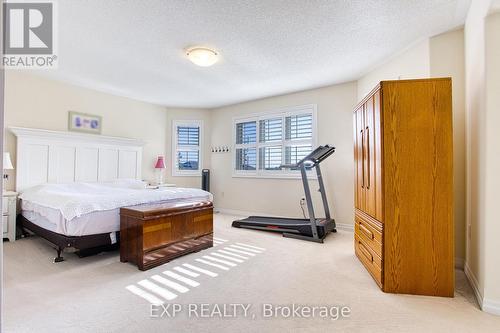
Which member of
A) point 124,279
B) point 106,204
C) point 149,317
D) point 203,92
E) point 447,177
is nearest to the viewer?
point 149,317

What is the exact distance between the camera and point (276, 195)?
5570mm

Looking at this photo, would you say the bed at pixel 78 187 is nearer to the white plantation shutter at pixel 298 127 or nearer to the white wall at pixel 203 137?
the white wall at pixel 203 137

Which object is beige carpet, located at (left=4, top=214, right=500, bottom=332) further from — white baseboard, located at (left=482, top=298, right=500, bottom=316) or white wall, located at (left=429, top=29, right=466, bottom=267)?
white wall, located at (left=429, top=29, right=466, bottom=267)

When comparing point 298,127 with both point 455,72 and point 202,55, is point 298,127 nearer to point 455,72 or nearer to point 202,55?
point 202,55

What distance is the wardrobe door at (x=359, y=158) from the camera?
9.67 feet

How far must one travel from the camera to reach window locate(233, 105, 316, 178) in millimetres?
5246

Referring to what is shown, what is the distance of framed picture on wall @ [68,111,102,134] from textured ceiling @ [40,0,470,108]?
1.93 ft

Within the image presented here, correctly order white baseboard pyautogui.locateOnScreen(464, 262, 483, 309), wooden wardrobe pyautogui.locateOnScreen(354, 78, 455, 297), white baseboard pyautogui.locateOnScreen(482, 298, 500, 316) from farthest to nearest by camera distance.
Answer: wooden wardrobe pyautogui.locateOnScreen(354, 78, 455, 297) < white baseboard pyautogui.locateOnScreen(464, 262, 483, 309) < white baseboard pyautogui.locateOnScreen(482, 298, 500, 316)

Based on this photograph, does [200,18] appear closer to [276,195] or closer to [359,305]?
[359,305]

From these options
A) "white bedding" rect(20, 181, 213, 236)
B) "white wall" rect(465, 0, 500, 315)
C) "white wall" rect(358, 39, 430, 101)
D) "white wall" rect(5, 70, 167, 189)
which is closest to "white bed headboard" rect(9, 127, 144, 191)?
"white wall" rect(5, 70, 167, 189)

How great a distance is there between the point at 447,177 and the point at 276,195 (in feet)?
11.6

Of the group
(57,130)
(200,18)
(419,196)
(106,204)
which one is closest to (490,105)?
(419,196)

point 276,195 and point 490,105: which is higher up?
point 490,105

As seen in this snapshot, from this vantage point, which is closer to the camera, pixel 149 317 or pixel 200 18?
pixel 149 317
